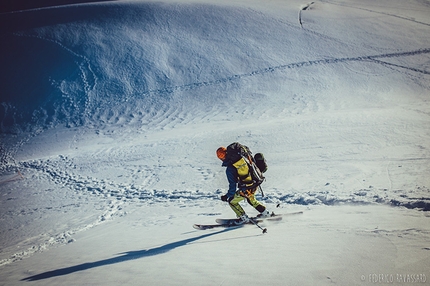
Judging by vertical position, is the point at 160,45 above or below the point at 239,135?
above

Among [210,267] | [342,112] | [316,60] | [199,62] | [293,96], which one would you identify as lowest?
[210,267]

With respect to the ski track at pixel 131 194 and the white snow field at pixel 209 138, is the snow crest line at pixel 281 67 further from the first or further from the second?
the ski track at pixel 131 194

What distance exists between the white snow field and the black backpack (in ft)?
2.98

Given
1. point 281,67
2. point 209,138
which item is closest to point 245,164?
point 209,138

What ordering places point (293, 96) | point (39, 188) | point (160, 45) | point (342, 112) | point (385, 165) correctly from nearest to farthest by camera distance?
point (385, 165), point (39, 188), point (342, 112), point (293, 96), point (160, 45)

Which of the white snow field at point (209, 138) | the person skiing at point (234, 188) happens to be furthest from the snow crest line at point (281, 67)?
the person skiing at point (234, 188)

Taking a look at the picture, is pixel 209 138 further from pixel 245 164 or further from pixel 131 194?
pixel 245 164

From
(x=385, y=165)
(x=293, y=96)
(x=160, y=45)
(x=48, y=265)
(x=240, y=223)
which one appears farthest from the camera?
(x=160, y=45)

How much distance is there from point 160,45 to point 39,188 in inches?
507

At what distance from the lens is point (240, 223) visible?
5.43m

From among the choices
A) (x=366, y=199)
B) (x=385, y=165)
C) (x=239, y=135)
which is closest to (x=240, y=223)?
(x=366, y=199)

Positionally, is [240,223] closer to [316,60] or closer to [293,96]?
[293,96]

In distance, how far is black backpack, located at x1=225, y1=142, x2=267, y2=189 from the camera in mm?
4699

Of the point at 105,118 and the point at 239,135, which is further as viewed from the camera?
the point at 105,118
